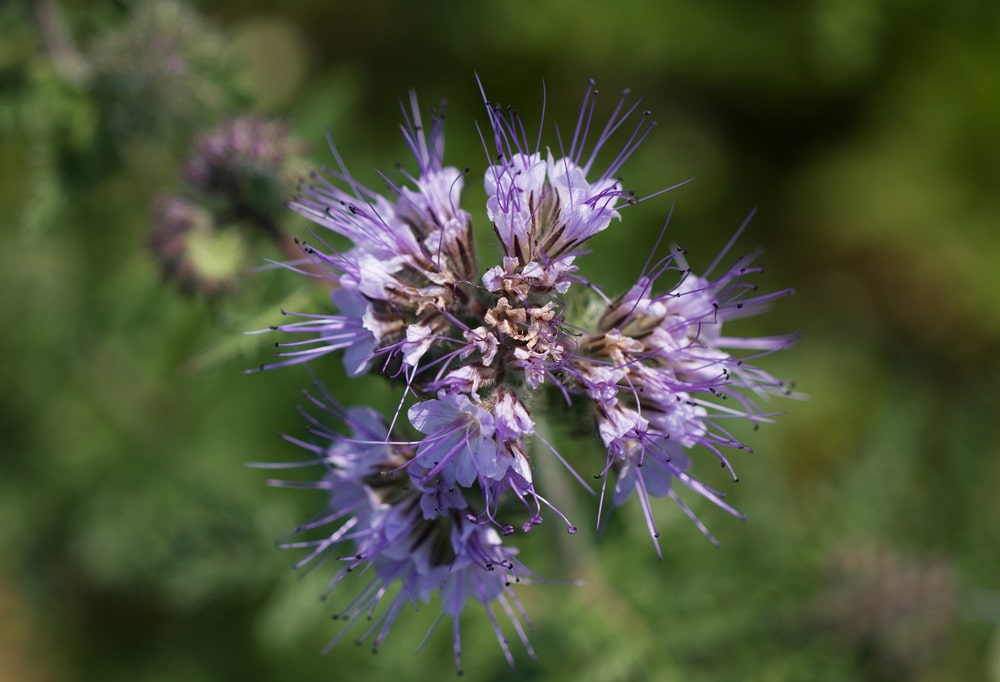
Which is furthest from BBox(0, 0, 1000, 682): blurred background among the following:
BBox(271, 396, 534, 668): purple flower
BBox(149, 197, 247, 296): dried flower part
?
BBox(271, 396, 534, 668): purple flower

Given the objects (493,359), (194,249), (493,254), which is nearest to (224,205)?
(194,249)

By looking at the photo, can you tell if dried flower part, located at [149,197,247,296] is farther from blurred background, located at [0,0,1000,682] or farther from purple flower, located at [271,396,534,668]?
purple flower, located at [271,396,534,668]

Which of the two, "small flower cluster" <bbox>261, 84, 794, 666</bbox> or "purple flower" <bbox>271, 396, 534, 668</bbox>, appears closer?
"small flower cluster" <bbox>261, 84, 794, 666</bbox>

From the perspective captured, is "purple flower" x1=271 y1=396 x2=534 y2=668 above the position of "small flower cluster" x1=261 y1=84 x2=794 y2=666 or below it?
below

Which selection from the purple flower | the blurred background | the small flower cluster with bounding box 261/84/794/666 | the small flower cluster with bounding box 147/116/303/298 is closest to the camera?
the small flower cluster with bounding box 261/84/794/666

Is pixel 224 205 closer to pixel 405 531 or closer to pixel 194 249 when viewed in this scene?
pixel 194 249

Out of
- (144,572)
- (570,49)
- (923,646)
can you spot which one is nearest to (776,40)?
(570,49)
